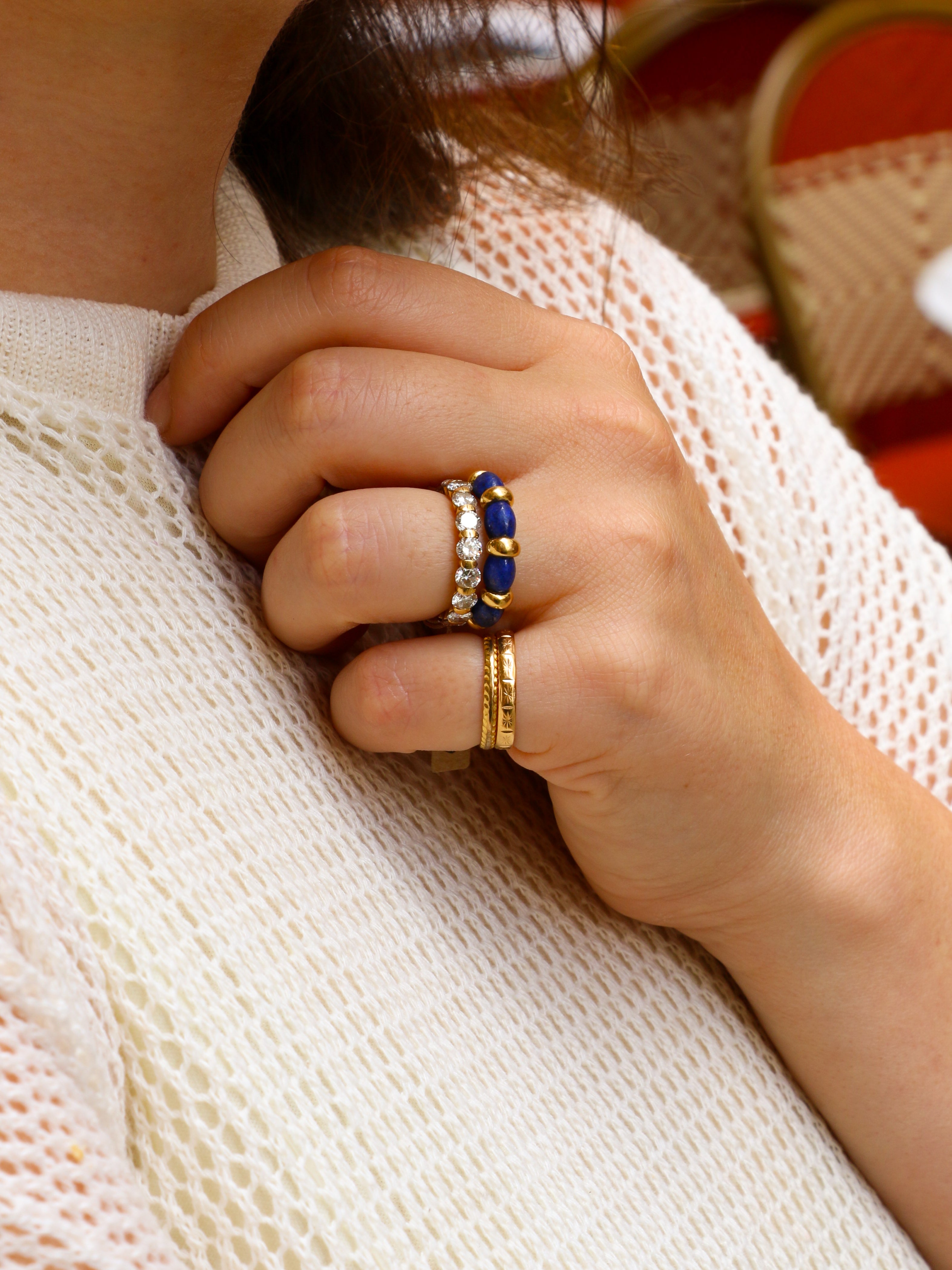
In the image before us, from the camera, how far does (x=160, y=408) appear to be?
0.57 metres

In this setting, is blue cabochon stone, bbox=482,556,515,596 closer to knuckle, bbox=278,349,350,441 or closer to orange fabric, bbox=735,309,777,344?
knuckle, bbox=278,349,350,441

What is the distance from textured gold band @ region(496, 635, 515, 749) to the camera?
0.51 meters

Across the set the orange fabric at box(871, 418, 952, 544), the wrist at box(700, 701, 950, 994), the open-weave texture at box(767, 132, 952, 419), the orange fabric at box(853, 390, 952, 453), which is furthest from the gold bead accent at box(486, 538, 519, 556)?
the orange fabric at box(853, 390, 952, 453)

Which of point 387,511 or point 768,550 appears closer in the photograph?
point 387,511

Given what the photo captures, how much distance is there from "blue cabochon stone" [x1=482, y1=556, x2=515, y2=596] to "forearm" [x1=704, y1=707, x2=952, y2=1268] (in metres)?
0.24

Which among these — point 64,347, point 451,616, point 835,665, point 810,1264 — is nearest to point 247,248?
point 64,347

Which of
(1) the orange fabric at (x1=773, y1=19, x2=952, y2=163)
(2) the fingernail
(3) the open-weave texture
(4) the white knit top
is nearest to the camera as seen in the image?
(4) the white knit top

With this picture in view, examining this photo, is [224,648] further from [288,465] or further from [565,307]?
[565,307]

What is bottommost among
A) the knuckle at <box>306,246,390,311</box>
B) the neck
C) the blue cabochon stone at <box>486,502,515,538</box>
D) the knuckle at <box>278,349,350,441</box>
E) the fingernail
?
the blue cabochon stone at <box>486,502,515,538</box>

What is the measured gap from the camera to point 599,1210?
21.7 inches

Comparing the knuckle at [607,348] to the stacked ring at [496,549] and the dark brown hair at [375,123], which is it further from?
the dark brown hair at [375,123]

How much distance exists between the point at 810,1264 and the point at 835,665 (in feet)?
1.13

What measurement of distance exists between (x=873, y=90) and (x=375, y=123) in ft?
8.90

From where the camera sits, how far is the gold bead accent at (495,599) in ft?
1.64
